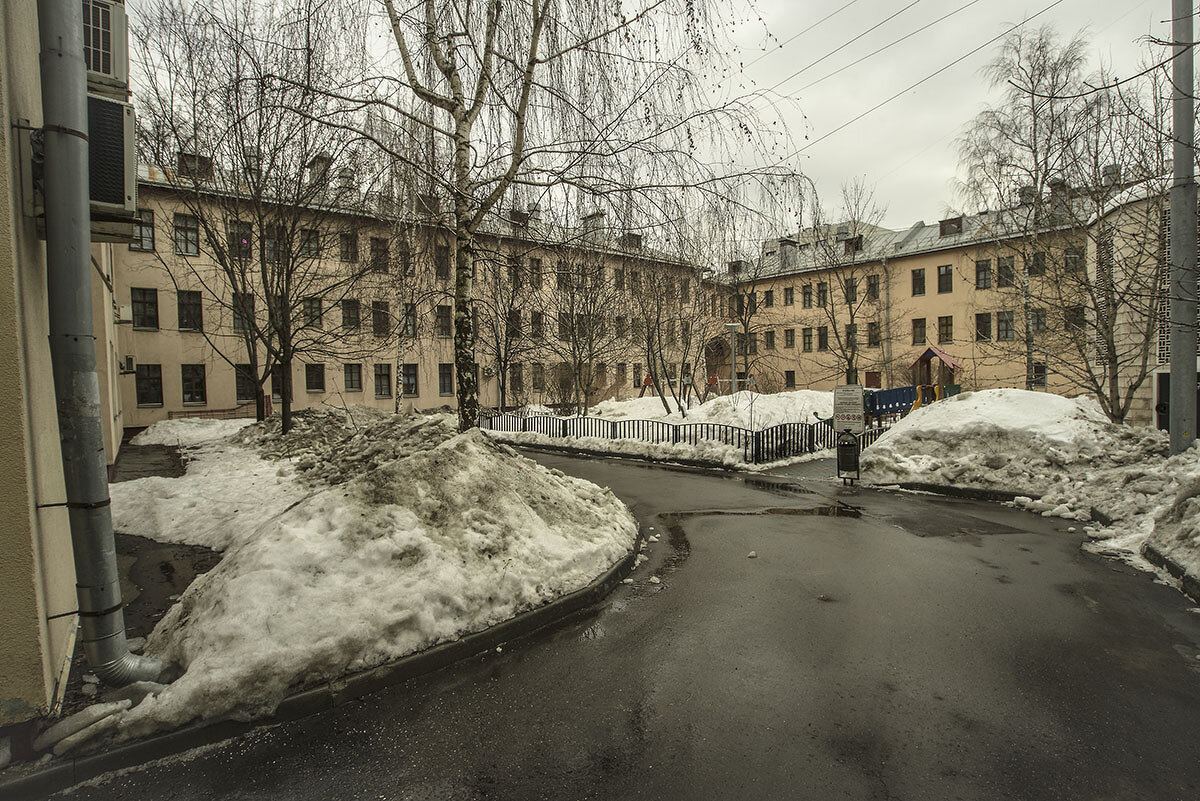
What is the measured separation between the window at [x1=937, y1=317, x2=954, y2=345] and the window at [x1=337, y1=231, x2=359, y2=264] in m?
41.1

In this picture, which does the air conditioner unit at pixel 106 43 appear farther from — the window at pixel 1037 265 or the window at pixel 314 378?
the window at pixel 314 378

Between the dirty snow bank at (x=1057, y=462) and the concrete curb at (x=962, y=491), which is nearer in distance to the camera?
the dirty snow bank at (x=1057, y=462)

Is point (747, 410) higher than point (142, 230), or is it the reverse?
point (142, 230)

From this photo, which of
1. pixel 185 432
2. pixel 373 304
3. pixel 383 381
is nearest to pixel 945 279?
pixel 383 381

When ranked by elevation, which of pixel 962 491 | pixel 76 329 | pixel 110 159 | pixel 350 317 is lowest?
pixel 962 491

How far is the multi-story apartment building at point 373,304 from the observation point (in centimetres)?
901

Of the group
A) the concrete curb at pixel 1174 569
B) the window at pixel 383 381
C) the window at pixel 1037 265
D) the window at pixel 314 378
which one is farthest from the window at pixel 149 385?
the window at pixel 1037 265

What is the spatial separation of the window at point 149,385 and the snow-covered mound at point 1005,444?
3326 cm

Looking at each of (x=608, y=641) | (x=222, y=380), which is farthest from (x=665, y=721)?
(x=222, y=380)

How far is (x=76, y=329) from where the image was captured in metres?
3.38

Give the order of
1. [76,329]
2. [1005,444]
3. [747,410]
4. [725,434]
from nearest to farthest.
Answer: [76,329], [1005,444], [725,434], [747,410]

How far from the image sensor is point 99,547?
344 cm

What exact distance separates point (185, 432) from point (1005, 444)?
2546cm

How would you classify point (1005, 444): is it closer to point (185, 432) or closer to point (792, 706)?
point (792, 706)
